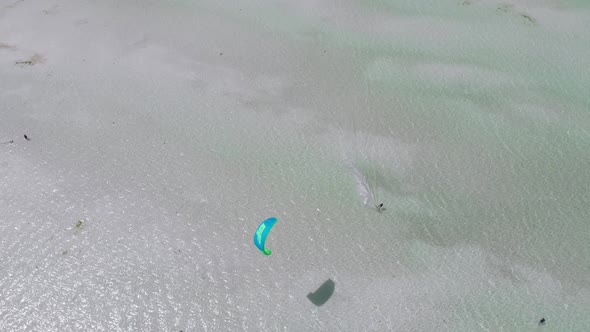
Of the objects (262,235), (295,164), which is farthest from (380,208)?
(262,235)

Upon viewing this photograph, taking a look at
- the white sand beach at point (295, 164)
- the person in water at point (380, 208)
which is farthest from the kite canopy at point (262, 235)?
the person in water at point (380, 208)

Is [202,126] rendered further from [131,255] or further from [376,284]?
[376,284]

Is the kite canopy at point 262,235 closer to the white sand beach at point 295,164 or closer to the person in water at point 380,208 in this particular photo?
the white sand beach at point 295,164

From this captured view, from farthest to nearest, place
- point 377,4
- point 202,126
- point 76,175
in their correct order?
point 377,4
point 202,126
point 76,175

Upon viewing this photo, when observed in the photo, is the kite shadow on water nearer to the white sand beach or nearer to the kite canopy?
the white sand beach

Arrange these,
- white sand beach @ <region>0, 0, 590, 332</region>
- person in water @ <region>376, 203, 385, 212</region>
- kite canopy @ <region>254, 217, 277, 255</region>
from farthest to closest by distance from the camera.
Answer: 1. person in water @ <region>376, 203, 385, 212</region>
2. white sand beach @ <region>0, 0, 590, 332</region>
3. kite canopy @ <region>254, 217, 277, 255</region>

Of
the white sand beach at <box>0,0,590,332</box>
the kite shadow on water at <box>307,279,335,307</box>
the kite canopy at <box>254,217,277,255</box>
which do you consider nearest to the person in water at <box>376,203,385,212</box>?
the white sand beach at <box>0,0,590,332</box>

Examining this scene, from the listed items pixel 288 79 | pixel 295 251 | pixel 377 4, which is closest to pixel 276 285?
pixel 295 251
